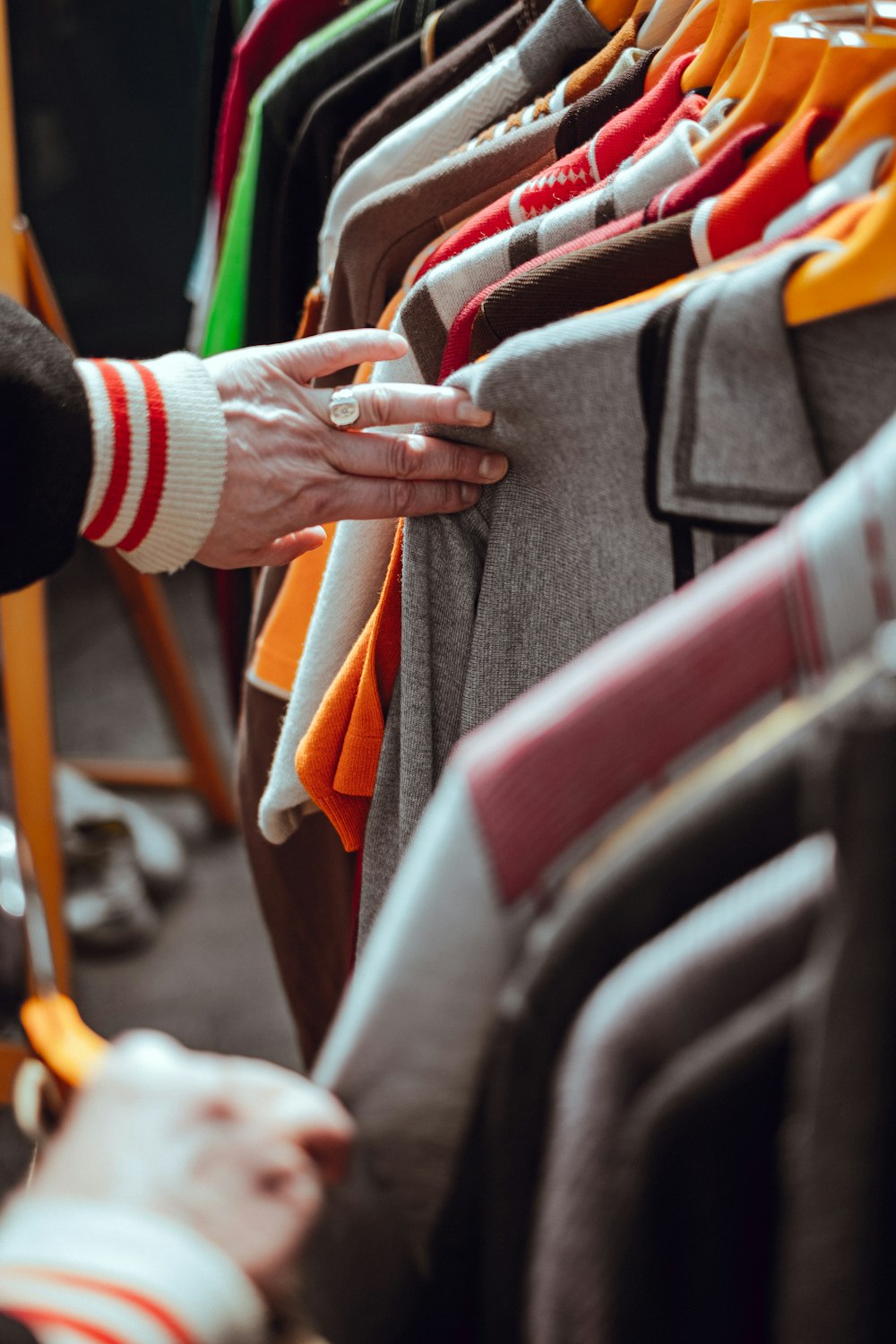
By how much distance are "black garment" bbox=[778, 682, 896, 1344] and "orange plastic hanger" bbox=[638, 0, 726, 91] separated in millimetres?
477

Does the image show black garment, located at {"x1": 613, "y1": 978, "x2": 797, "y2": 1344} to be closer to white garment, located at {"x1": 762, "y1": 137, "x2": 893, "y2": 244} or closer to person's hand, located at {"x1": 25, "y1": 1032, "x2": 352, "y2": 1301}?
person's hand, located at {"x1": 25, "y1": 1032, "x2": 352, "y2": 1301}

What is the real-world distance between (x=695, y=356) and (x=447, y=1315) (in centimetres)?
33

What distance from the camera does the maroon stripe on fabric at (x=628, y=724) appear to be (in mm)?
281

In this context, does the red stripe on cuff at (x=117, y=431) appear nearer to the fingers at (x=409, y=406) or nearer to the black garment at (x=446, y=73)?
the fingers at (x=409, y=406)

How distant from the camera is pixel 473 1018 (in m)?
0.29

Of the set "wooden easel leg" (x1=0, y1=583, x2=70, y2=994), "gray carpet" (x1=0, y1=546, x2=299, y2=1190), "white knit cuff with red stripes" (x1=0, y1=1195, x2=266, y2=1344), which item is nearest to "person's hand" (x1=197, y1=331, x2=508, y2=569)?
"white knit cuff with red stripes" (x1=0, y1=1195, x2=266, y2=1344)

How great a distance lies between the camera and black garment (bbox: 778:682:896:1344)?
10.8 inches

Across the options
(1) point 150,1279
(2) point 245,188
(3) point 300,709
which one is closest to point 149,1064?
(1) point 150,1279

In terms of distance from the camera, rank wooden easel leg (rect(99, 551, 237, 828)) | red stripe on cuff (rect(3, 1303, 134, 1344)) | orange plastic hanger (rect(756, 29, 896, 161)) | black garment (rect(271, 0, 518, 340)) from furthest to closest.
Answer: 1. wooden easel leg (rect(99, 551, 237, 828))
2. black garment (rect(271, 0, 518, 340))
3. orange plastic hanger (rect(756, 29, 896, 161))
4. red stripe on cuff (rect(3, 1303, 134, 1344))

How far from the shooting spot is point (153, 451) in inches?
22.9

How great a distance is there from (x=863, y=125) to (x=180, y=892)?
5.03ft

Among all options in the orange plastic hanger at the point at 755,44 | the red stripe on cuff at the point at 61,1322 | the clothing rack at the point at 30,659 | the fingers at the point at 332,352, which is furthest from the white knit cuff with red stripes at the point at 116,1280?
the clothing rack at the point at 30,659

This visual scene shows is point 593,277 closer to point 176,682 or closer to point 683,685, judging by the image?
point 683,685

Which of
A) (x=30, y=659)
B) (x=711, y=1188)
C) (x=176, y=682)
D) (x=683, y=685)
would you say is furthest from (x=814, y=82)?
(x=176, y=682)
